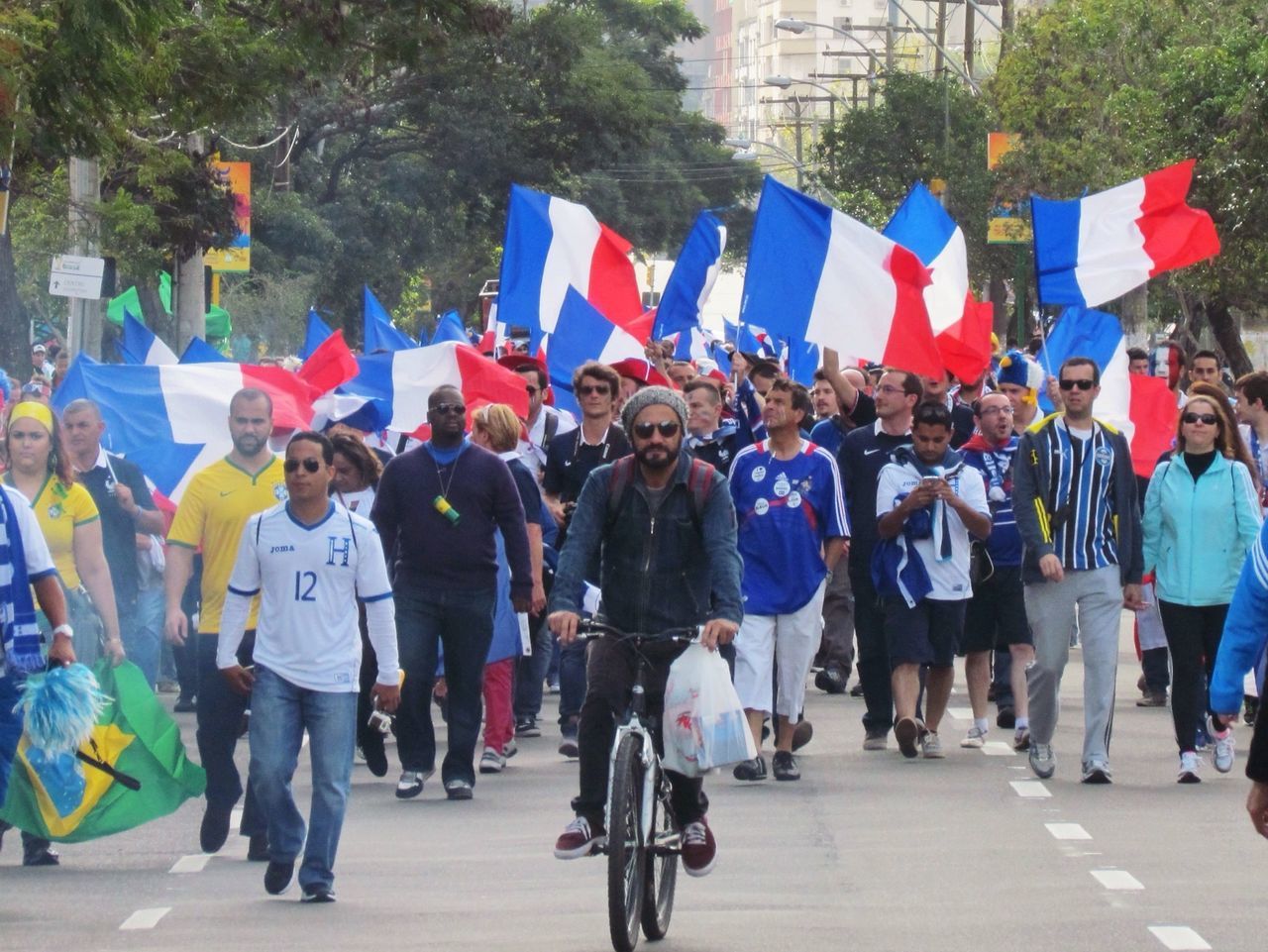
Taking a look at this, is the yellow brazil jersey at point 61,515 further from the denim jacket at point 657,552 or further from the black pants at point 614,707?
the black pants at point 614,707

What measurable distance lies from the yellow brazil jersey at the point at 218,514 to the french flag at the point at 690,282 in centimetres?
890

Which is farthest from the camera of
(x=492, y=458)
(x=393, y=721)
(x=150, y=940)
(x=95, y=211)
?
(x=95, y=211)

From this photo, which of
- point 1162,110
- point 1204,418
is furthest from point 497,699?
point 1162,110

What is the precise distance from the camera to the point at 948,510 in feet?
38.0

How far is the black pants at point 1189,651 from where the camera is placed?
10891 millimetres

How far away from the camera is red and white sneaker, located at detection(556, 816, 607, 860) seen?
24.3 ft

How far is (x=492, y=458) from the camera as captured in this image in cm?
1066

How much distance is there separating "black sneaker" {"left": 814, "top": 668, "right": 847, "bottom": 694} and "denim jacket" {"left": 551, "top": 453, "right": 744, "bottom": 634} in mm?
6675

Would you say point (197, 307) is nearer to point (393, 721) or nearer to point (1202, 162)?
point (1202, 162)

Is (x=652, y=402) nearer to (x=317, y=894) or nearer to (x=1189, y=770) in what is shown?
(x=317, y=894)

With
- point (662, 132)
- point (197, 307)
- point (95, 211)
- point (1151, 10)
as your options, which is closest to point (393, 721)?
point (95, 211)

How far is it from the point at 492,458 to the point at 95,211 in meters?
12.2

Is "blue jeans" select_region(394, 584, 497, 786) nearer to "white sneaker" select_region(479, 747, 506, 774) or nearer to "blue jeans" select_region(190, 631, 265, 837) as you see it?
"white sneaker" select_region(479, 747, 506, 774)

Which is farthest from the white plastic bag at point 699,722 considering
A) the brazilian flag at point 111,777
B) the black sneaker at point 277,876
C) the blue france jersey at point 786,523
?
the blue france jersey at point 786,523
